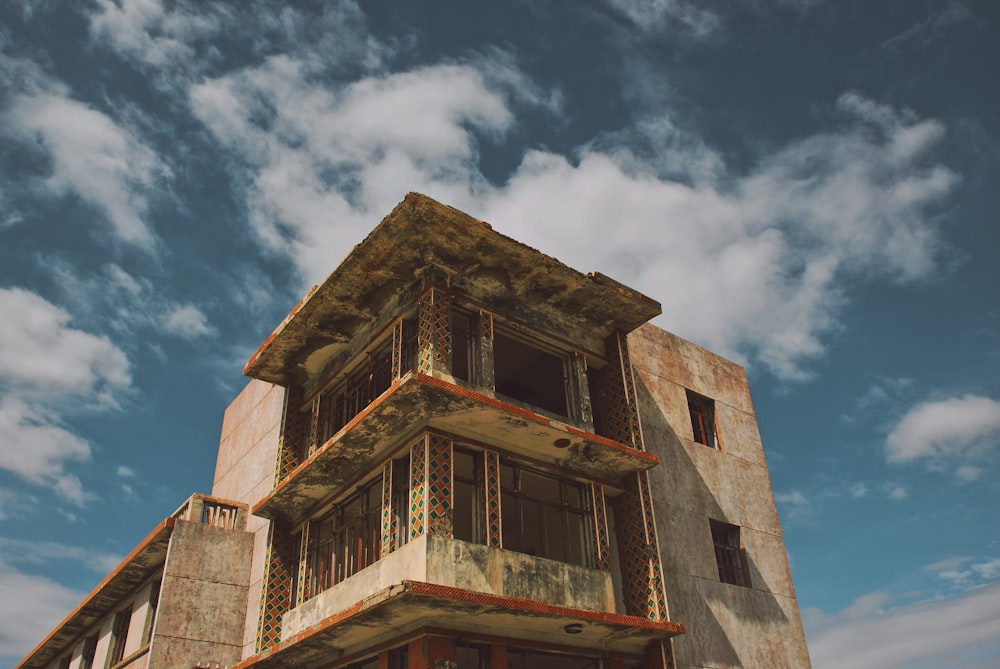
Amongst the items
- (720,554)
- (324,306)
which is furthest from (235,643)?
(720,554)

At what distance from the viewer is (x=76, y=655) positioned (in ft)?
79.0

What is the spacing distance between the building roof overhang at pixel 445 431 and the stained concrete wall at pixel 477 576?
203cm

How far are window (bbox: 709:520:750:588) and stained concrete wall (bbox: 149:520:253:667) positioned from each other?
11.2 meters

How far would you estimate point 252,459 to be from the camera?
21.3 m

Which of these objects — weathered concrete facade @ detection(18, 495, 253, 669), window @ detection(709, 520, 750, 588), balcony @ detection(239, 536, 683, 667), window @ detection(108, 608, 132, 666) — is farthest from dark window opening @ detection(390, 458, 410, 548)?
window @ detection(108, 608, 132, 666)

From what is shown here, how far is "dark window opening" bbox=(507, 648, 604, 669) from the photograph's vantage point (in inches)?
526

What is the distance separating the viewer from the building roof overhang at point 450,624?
37.5 feet

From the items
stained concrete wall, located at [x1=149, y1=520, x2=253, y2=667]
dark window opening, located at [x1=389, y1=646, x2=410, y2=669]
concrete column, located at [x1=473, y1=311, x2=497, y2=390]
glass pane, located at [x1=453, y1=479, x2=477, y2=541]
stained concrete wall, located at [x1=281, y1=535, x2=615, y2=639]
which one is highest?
concrete column, located at [x1=473, y1=311, x2=497, y2=390]

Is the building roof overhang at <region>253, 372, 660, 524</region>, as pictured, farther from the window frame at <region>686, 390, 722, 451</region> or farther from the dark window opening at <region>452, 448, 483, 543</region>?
the window frame at <region>686, 390, 722, 451</region>

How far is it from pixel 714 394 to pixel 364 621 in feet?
38.9

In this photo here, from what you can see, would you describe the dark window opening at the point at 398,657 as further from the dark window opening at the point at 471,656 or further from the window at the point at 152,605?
the window at the point at 152,605

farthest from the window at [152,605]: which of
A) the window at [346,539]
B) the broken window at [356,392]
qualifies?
the broken window at [356,392]

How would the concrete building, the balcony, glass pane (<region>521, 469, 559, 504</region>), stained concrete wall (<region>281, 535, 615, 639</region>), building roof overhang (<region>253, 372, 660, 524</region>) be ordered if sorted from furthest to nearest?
1. glass pane (<region>521, 469, 559, 504</region>)
2. building roof overhang (<region>253, 372, 660, 524</region>)
3. the concrete building
4. stained concrete wall (<region>281, 535, 615, 639</region>)
5. the balcony

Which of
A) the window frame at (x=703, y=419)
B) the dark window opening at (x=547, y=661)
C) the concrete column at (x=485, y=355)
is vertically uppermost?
the window frame at (x=703, y=419)
